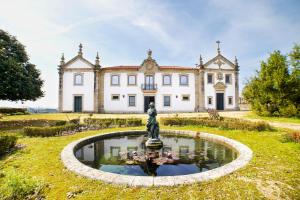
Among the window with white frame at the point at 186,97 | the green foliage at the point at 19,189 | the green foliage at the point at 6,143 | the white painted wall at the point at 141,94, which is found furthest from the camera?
the window with white frame at the point at 186,97

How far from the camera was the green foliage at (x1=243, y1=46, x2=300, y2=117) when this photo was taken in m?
19.6

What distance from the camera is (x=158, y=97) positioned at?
3031 centimetres

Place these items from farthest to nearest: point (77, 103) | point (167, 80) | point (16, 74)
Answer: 1. point (167, 80)
2. point (77, 103)
3. point (16, 74)

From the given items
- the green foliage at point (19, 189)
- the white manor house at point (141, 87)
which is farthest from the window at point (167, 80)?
the green foliage at point (19, 189)

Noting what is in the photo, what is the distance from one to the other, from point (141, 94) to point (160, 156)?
23.4m

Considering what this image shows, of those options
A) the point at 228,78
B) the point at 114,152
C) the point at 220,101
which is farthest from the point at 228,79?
the point at 114,152

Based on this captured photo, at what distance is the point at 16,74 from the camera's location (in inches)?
637

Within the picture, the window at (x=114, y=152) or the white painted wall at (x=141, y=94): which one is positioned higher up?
the white painted wall at (x=141, y=94)

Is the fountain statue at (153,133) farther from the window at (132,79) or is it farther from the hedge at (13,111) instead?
the hedge at (13,111)

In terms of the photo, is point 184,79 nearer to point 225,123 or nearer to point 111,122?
point 225,123

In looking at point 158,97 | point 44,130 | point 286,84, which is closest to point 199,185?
point 44,130

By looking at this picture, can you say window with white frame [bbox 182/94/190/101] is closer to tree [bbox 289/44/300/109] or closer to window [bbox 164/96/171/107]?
window [bbox 164/96/171/107]

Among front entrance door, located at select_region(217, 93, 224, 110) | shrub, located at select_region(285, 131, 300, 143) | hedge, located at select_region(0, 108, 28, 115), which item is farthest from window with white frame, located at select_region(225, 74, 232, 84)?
hedge, located at select_region(0, 108, 28, 115)

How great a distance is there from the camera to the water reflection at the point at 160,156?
578 centimetres
